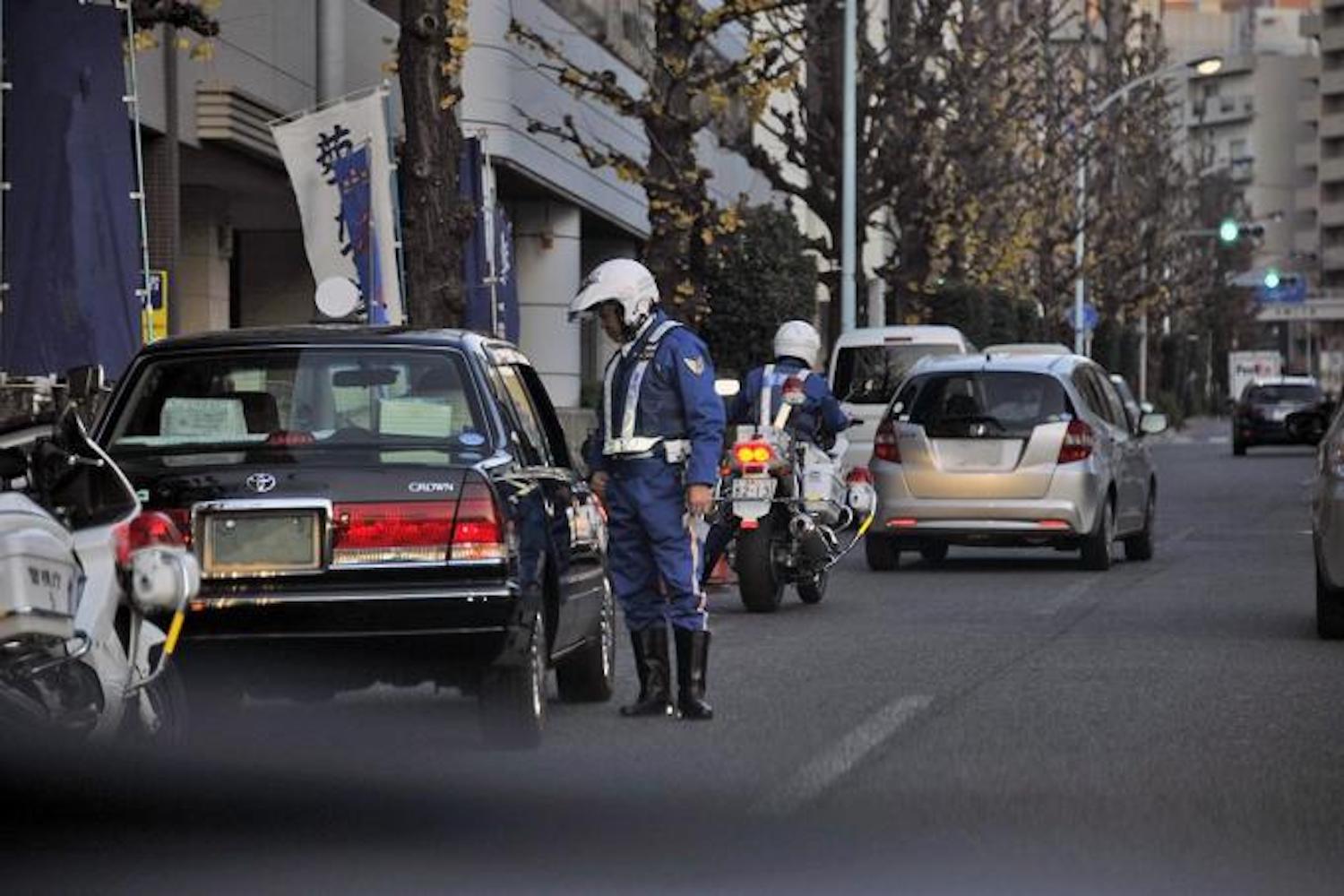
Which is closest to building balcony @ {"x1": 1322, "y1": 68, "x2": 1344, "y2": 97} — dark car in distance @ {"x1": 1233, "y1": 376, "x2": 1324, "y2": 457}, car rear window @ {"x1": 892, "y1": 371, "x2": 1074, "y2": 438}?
dark car in distance @ {"x1": 1233, "y1": 376, "x2": 1324, "y2": 457}

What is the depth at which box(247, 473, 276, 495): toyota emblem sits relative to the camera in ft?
33.4

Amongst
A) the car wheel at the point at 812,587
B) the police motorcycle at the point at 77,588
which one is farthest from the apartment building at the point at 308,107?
the police motorcycle at the point at 77,588

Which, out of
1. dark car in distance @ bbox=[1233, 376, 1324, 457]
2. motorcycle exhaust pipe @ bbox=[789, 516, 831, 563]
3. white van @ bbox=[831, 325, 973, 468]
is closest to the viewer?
motorcycle exhaust pipe @ bbox=[789, 516, 831, 563]

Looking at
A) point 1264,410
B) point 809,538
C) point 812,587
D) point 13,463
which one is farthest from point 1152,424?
point 1264,410

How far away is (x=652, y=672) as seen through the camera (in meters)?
12.0

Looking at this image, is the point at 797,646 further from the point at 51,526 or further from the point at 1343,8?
the point at 1343,8

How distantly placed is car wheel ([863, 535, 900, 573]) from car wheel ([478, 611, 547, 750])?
1190 cm

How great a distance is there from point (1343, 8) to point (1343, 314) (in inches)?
661

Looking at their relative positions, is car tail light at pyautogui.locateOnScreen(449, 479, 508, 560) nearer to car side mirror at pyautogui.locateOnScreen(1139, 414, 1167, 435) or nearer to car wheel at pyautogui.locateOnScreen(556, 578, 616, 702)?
car wheel at pyautogui.locateOnScreen(556, 578, 616, 702)

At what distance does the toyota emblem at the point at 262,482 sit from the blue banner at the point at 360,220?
578 inches

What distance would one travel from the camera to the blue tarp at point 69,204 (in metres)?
19.2

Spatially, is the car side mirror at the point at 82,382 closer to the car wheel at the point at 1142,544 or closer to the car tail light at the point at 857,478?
the car tail light at the point at 857,478

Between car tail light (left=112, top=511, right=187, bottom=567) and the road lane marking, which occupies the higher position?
car tail light (left=112, top=511, right=187, bottom=567)

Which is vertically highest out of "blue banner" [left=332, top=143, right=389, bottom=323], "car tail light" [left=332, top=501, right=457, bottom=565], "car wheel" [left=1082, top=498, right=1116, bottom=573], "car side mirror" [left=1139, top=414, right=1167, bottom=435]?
"blue banner" [left=332, top=143, right=389, bottom=323]
